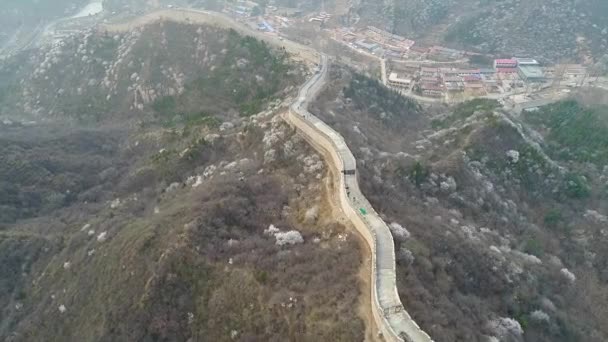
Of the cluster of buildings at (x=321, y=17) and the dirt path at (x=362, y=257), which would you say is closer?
the dirt path at (x=362, y=257)

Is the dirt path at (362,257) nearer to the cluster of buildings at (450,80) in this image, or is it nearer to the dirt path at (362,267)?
the dirt path at (362,267)

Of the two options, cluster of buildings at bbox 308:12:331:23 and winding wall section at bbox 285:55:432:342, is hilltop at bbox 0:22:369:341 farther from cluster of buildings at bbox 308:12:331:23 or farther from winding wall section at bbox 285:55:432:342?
cluster of buildings at bbox 308:12:331:23

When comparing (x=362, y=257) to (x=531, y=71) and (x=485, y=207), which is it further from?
(x=531, y=71)

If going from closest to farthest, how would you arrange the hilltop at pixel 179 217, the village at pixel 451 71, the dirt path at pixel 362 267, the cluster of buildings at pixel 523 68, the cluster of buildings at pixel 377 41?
the dirt path at pixel 362 267 → the hilltop at pixel 179 217 → the village at pixel 451 71 → the cluster of buildings at pixel 523 68 → the cluster of buildings at pixel 377 41

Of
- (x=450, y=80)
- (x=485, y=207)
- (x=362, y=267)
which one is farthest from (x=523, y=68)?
(x=362, y=267)

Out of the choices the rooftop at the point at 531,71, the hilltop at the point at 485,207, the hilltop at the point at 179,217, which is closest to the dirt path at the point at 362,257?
the hilltop at the point at 179,217

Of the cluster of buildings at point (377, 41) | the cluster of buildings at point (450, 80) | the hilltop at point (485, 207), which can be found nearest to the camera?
the hilltop at point (485, 207)

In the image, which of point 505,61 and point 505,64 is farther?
point 505,61

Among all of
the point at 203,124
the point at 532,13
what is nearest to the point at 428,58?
the point at 532,13

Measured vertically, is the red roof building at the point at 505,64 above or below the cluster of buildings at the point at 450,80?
above
